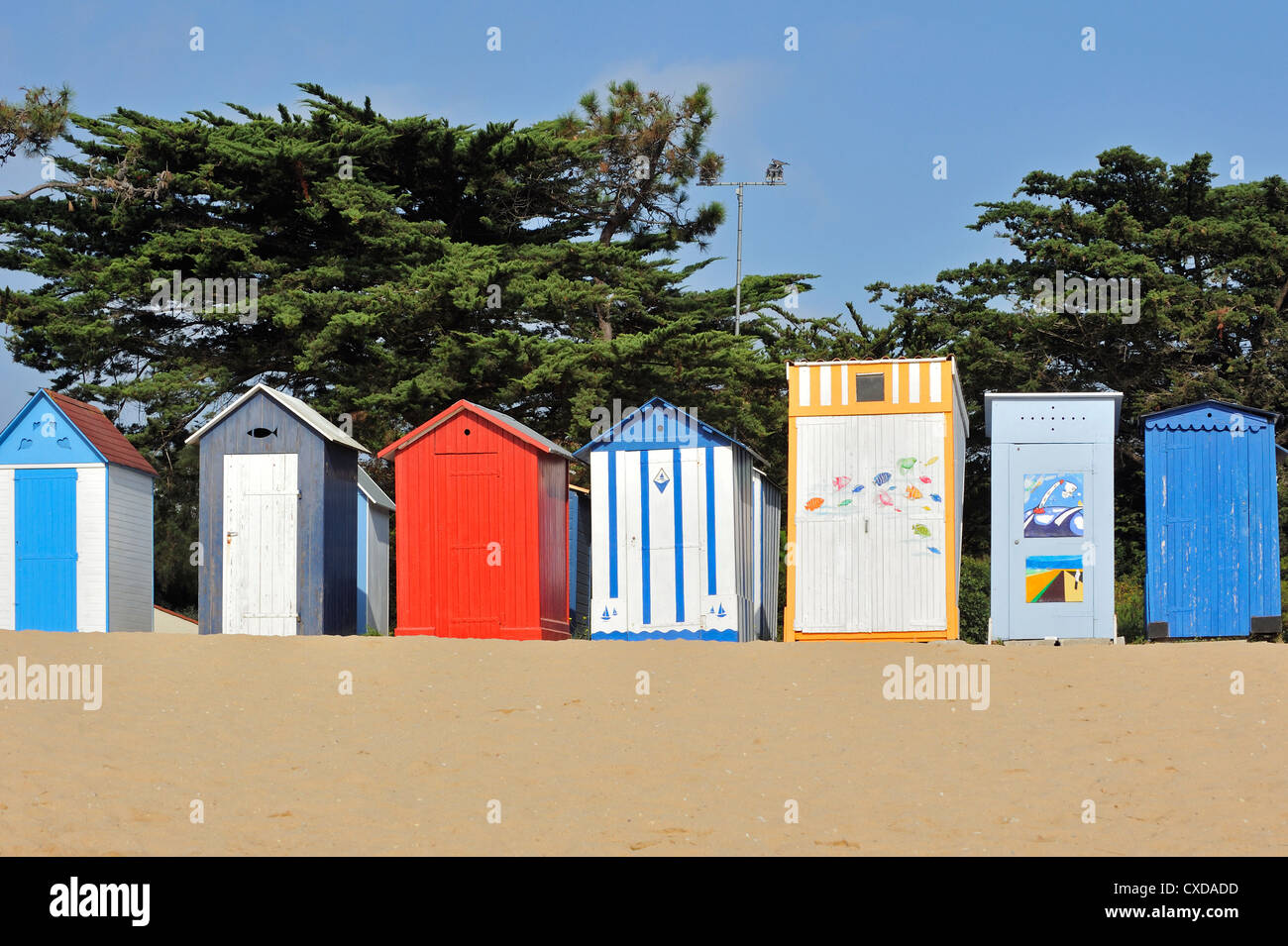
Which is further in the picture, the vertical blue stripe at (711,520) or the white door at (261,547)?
the white door at (261,547)

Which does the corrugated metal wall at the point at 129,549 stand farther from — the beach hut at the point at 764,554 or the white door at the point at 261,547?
the beach hut at the point at 764,554

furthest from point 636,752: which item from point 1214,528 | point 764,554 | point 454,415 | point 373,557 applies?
point 373,557

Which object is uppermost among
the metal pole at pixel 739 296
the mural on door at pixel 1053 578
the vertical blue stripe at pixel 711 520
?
the metal pole at pixel 739 296

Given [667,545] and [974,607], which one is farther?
[974,607]

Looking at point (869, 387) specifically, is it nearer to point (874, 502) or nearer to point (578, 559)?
point (874, 502)

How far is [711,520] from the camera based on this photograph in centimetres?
1703

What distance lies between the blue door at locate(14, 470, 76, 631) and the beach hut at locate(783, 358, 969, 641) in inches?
344

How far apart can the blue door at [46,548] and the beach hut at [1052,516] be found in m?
11.0

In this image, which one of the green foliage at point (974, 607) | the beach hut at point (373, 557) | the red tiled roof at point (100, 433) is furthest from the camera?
the green foliage at point (974, 607)

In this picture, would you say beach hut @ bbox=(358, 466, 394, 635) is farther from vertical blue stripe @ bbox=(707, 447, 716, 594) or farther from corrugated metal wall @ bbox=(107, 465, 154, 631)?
vertical blue stripe @ bbox=(707, 447, 716, 594)

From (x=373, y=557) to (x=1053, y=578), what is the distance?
10.8 meters

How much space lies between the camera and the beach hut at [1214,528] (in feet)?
54.5

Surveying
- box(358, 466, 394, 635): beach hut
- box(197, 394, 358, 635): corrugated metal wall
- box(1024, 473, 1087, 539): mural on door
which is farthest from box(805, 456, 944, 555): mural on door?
box(358, 466, 394, 635): beach hut

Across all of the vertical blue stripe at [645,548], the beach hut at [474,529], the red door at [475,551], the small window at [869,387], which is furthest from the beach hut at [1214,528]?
the red door at [475,551]
